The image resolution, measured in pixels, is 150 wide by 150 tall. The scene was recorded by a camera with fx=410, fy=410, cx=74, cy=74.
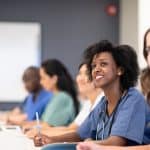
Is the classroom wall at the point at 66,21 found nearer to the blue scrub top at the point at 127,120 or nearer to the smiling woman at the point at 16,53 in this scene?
the smiling woman at the point at 16,53

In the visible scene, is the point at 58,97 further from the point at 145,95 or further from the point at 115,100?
the point at 115,100

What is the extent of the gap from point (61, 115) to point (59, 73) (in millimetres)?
453

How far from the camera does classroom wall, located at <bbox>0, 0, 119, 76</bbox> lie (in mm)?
6152

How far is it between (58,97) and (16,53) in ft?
8.55

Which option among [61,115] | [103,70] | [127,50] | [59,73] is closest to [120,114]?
[103,70]

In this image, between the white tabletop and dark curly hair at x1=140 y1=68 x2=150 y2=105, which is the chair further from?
dark curly hair at x1=140 y1=68 x2=150 y2=105

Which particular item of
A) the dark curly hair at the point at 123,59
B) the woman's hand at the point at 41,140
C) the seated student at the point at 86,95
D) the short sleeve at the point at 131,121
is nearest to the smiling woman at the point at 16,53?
the seated student at the point at 86,95

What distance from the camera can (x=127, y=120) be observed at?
2.04m

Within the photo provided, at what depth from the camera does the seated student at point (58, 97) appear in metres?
3.72

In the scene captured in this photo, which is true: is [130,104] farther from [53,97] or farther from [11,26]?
[11,26]

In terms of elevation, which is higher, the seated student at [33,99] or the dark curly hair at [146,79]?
the dark curly hair at [146,79]

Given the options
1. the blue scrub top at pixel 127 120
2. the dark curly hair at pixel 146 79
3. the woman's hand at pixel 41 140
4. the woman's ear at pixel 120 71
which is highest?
the woman's ear at pixel 120 71

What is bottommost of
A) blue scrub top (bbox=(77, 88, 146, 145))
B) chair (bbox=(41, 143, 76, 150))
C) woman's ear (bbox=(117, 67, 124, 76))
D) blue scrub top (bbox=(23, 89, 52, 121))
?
blue scrub top (bbox=(23, 89, 52, 121))

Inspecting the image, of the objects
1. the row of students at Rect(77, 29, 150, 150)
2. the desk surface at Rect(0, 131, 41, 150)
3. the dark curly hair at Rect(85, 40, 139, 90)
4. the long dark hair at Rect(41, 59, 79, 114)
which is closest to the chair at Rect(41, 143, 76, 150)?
the row of students at Rect(77, 29, 150, 150)
